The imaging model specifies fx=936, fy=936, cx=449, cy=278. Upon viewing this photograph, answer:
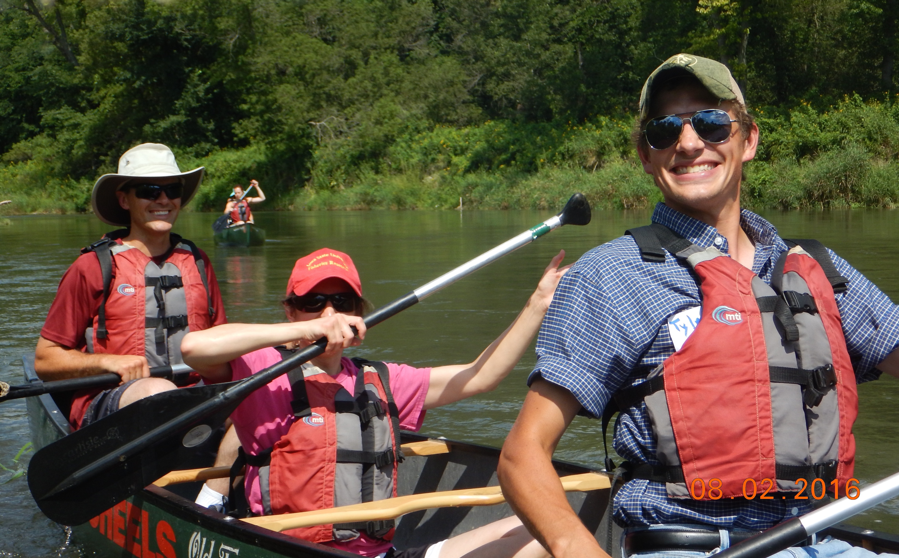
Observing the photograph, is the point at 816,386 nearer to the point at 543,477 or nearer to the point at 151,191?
the point at 543,477

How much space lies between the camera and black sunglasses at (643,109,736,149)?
167 centimetres

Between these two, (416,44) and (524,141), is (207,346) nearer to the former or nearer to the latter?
(524,141)

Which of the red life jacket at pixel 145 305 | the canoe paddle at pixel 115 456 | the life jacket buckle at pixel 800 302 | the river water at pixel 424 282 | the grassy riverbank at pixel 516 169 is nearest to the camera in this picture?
the life jacket buckle at pixel 800 302

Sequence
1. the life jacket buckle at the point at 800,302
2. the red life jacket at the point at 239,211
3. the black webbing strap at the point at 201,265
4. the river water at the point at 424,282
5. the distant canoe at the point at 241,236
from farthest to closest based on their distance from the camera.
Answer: the red life jacket at the point at 239,211 < the distant canoe at the point at 241,236 < the river water at the point at 424,282 < the black webbing strap at the point at 201,265 < the life jacket buckle at the point at 800,302

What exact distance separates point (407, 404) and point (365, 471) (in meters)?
0.25

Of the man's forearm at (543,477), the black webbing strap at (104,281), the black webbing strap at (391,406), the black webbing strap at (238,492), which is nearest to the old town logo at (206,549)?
the black webbing strap at (238,492)

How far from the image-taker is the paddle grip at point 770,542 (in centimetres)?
141

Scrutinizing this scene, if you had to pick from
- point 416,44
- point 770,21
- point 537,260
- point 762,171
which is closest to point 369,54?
point 416,44

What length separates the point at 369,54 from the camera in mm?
33375

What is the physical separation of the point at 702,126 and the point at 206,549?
5.91 ft

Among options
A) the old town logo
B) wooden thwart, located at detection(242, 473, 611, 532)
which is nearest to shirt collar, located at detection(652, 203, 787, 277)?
wooden thwart, located at detection(242, 473, 611, 532)

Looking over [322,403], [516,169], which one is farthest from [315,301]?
[516,169]

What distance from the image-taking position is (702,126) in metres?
1.67

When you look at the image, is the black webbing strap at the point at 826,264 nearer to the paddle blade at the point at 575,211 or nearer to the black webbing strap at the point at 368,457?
the black webbing strap at the point at 368,457
